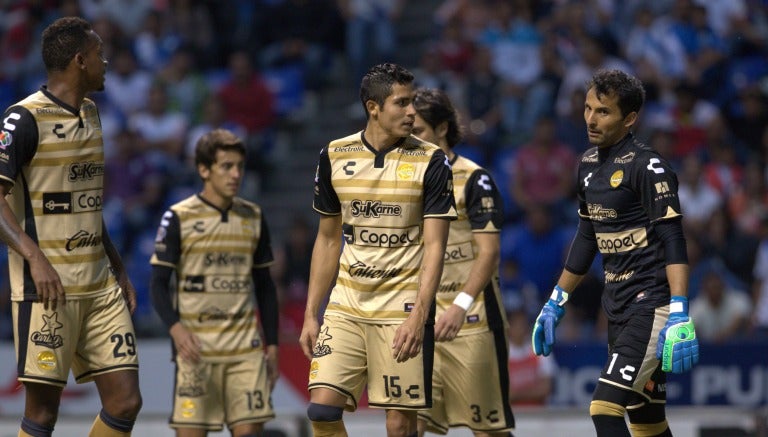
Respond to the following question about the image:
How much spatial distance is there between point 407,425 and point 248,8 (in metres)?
12.0

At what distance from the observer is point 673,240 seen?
7289 mm

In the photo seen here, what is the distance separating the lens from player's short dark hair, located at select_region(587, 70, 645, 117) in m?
7.63

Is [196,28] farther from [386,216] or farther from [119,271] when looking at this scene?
[386,216]

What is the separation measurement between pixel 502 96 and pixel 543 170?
1.37 meters

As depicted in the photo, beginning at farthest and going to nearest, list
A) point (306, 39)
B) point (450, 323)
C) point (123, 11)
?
point (123, 11) < point (306, 39) < point (450, 323)

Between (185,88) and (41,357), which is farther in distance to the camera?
(185,88)

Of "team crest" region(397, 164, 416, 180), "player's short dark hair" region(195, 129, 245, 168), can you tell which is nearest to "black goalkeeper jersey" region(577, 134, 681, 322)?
"team crest" region(397, 164, 416, 180)

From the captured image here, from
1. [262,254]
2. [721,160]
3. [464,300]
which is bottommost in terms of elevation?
[464,300]

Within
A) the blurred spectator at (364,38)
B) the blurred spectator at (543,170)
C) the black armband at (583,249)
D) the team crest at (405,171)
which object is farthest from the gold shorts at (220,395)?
the blurred spectator at (364,38)

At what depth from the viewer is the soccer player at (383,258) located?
7.58 meters

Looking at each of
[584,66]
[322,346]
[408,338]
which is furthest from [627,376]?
[584,66]

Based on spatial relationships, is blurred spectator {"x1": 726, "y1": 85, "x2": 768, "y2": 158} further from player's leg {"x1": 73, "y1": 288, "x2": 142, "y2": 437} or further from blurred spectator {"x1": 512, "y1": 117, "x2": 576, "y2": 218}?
player's leg {"x1": 73, "y1": 288, "x2": 142, "y2": 437}

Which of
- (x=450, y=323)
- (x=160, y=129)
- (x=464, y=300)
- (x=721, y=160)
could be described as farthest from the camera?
(x=160, y=129)

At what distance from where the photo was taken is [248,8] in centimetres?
1870
